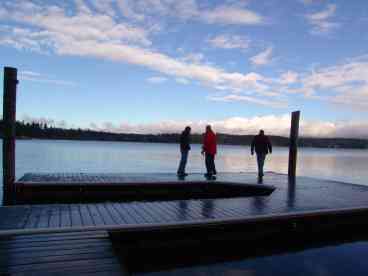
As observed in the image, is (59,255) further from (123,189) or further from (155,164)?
(155,164)

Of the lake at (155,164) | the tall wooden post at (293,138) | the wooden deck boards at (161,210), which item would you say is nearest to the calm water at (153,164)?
the lake at (155,164)

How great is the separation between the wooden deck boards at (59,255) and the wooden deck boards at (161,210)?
570 millimetres

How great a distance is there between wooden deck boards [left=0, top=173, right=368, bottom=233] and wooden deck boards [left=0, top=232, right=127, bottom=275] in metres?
0.57

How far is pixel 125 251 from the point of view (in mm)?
6883

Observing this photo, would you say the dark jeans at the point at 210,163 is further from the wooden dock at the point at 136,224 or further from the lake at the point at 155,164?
the lake at the point at 155,164

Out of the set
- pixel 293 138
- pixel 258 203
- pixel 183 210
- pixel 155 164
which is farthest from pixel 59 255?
pixel 155 164

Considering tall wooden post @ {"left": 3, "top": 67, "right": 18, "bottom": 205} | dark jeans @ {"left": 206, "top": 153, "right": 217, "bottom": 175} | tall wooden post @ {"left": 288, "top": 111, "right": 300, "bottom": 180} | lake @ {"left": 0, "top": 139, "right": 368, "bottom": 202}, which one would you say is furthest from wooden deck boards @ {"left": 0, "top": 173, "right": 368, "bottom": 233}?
lake @ {"left": 0, "top": 139, "right": 368, "bottom": 202}

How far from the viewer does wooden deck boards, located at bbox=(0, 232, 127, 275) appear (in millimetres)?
4680

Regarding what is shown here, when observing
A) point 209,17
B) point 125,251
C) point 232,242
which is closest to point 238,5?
point 209,17

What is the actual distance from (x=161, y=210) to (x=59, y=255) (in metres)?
3.18

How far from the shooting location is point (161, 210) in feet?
26.3

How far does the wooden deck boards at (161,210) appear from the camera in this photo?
21.9ft

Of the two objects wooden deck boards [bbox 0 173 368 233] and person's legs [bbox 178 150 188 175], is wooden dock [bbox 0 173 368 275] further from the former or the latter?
person's legs [bbox 178 150 188 175]

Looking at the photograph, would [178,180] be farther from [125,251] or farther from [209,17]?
[209,17]
